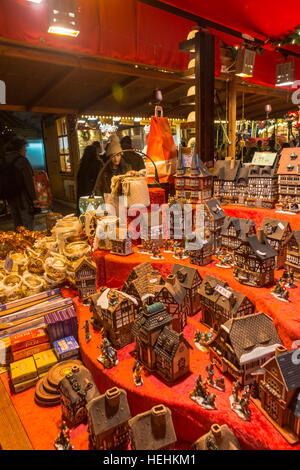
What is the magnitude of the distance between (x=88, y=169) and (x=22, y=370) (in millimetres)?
4328

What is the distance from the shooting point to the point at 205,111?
12.0ft

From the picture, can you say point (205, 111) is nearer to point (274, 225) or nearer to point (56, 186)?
point (274, 225)

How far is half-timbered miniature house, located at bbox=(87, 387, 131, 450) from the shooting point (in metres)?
1.46

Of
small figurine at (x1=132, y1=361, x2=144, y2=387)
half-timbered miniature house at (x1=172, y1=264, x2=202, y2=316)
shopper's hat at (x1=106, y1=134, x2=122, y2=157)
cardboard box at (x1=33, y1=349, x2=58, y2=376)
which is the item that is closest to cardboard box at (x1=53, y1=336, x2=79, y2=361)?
cardboard box at (x1=33, y1=349, x2=58, y2=376)

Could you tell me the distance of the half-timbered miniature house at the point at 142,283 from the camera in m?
2.20

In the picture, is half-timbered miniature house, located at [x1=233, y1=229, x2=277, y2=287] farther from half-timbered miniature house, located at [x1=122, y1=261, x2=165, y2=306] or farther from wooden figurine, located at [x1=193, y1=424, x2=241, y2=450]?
wooden figurine, located at [x1=193, y1=424, x2=241, y2=450]

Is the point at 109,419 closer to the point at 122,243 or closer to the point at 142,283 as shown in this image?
the point at 142,283

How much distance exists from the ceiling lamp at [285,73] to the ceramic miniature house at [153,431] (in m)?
6.08

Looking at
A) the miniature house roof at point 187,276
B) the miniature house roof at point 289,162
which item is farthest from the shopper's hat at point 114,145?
the miniature house roof at point 187,276

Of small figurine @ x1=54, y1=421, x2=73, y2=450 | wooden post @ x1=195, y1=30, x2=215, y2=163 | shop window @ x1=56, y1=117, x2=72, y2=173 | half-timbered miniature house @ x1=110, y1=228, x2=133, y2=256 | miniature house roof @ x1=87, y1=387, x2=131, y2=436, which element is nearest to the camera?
miniature house roof @ x1=87, y1=387, x2=131, y2=436

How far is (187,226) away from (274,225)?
0.90m

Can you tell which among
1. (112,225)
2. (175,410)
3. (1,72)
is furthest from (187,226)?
(1,72)

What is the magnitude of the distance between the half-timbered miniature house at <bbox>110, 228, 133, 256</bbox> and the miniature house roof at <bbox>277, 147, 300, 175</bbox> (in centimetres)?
172

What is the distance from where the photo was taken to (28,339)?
234cm
